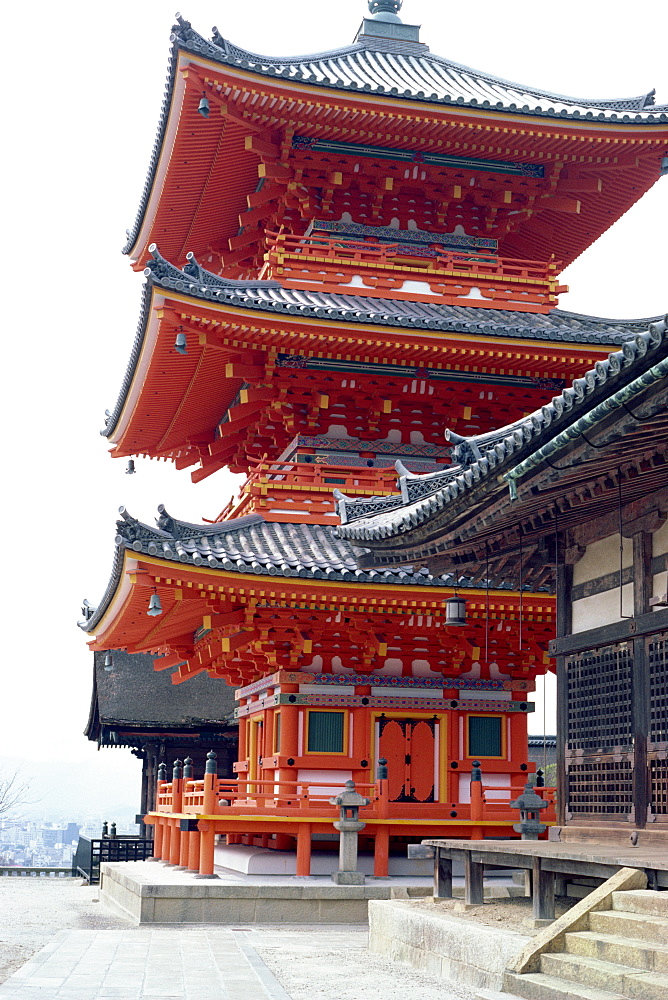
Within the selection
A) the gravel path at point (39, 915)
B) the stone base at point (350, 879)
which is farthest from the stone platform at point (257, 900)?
the gravel path at point (39, 915)

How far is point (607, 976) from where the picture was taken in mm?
8664

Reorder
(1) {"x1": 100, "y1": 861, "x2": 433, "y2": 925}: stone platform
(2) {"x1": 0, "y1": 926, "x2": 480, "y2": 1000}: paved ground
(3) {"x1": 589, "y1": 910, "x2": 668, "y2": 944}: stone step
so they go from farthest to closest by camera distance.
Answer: (1) {"x1": 100, "y1": 861, "x2": 433, "y2": 925}: stone platform < (2) {"x1": 0, "y1": 926, "x2": 480, "y2": 1000}: paved ground < (3) {"x1": 589, "y1": 910, "x2": 668, "y2": 944}: stone step

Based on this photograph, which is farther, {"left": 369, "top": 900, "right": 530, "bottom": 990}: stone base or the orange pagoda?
the orange pagoda

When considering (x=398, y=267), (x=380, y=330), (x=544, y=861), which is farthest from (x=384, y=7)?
(x=544, y=861)

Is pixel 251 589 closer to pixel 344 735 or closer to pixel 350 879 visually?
pixel 344 735

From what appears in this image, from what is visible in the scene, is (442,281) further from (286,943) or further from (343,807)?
(286,943)

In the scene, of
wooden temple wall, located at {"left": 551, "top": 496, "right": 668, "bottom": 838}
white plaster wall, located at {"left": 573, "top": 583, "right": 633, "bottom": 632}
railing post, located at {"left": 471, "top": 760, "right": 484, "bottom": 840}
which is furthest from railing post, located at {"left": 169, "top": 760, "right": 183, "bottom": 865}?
white plaster wall, located at {"left": 573, "top": 583, "right": 633, "bottom": 632}

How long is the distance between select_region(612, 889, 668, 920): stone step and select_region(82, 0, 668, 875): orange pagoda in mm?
8030

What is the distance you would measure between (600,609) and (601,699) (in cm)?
101

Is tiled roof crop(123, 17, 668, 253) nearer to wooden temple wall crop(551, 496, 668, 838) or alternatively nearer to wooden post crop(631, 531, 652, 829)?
wooden temple wall crop(551, 496, 668, 838)

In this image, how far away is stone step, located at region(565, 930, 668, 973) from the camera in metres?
8.53

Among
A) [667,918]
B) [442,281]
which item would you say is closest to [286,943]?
[667,918]

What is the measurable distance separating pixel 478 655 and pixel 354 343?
19.0 ft

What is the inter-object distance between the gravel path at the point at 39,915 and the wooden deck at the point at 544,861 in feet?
17.9
